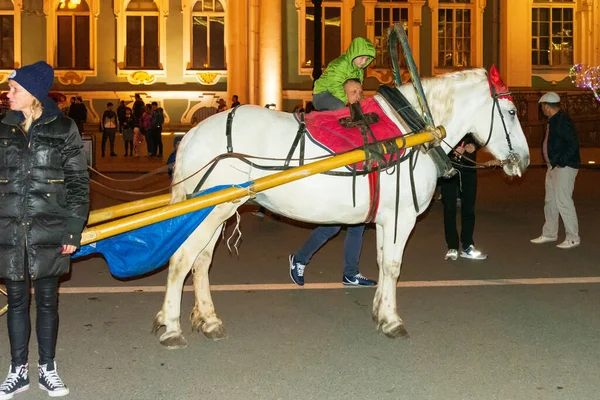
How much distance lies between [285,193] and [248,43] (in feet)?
96.8

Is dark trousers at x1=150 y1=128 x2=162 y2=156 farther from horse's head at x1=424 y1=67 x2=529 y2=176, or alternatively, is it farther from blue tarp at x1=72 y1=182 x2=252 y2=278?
blue tarp at x1=72 y1=182 x2=252 y2=278

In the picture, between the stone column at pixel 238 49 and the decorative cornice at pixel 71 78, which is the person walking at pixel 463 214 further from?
the decorative cornice at pixel 71 78

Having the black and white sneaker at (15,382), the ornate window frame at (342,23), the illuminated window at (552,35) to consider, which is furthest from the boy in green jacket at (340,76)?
the illuminated window at (552,35)

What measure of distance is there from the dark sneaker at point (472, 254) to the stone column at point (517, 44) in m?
28.2

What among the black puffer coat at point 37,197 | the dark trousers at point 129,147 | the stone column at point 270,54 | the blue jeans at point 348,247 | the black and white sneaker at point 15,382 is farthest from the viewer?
the stone column at point 270,54

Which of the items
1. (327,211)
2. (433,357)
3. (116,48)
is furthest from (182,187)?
(116,48)

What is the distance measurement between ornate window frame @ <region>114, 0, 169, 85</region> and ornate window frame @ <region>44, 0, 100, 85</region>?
91cm

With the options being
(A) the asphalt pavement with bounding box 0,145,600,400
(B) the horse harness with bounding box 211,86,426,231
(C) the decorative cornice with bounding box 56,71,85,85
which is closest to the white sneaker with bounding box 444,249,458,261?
(A) the asphalt pavement with bounding box 0,145,600,400

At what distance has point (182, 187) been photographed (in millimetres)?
7363

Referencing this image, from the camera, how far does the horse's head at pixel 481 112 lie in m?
7.79

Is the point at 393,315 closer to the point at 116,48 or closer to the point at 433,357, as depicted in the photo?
the point at 433,357

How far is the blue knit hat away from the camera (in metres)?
5.68

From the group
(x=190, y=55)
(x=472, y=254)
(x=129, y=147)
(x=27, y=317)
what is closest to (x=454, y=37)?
(x=190, y=55)

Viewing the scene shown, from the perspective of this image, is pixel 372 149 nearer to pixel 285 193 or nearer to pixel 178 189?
pixel 285 193
